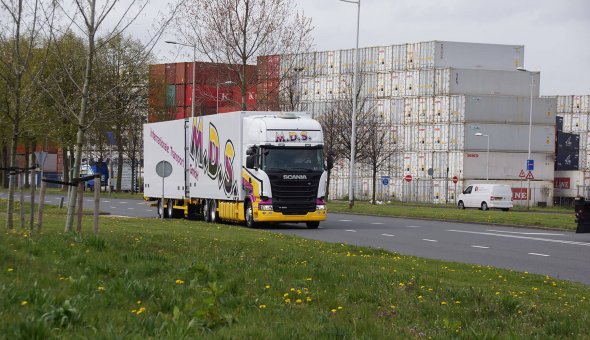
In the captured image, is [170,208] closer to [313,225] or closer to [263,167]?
[313,225]

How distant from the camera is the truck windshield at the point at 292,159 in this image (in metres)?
29.4

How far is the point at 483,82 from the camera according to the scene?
87.8 metres

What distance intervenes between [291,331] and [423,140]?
271ft

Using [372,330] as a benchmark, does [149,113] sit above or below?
above

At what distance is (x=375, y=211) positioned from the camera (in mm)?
46344

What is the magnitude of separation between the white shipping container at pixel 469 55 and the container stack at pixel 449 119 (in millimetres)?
103

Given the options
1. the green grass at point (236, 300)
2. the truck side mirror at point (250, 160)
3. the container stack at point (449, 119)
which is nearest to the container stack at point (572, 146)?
the container stack at point (449, 119)

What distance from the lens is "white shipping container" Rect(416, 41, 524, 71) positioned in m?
87.9

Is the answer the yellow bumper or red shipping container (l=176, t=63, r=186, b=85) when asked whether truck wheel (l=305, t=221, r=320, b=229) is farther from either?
red shipping container (l=176, t=63, r=186, b=85)

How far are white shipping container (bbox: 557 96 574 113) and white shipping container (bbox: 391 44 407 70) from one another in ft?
95.0

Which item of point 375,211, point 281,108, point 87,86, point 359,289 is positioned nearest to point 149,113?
point 281,108

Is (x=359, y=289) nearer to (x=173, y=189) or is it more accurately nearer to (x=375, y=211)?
(x=173, y=189)

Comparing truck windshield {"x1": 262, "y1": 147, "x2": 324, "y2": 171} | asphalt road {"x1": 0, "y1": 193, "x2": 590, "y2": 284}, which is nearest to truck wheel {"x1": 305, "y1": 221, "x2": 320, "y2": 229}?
asphalt road {"x1": 0, "y1": 193, "x2": 590, "y2": 284}

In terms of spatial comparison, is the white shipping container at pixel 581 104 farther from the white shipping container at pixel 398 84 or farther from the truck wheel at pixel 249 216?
the truck wheel at pixel 249 216
